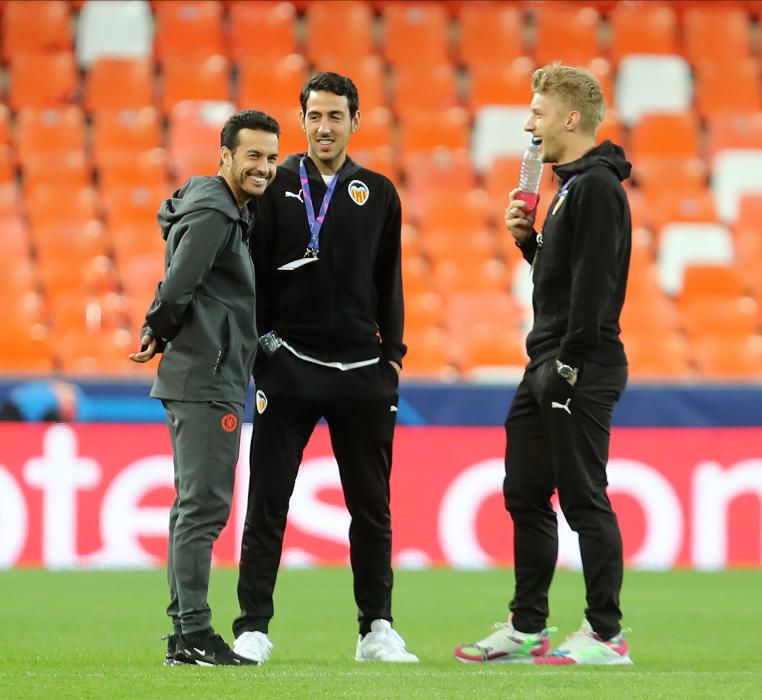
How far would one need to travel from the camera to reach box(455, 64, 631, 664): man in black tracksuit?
18.0 ft

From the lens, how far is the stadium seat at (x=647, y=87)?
50.0ft

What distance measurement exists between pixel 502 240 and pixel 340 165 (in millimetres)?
8161

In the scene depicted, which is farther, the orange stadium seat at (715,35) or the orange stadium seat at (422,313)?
the orange stadium seat at (715,35)

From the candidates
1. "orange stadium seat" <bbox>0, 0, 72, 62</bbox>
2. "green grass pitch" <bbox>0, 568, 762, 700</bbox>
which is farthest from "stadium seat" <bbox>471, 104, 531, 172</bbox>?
"green grass pitch" <bbox>0, 568, 762, 700</bbox>

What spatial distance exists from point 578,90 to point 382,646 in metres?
2.11

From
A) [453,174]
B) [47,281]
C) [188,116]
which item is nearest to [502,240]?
[453,174]

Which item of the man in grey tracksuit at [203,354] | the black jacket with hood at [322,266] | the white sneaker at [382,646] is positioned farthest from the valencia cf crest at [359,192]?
the white sneaker at [382,646]

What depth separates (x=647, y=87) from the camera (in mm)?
15328

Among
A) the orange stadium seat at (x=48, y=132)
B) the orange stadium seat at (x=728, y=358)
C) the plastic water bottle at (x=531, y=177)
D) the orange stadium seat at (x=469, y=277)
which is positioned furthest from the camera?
the orange stadium seat at (x=48, y=132)

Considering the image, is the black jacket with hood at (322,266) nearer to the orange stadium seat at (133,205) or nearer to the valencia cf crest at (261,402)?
the valencia cf crest at (261,402)

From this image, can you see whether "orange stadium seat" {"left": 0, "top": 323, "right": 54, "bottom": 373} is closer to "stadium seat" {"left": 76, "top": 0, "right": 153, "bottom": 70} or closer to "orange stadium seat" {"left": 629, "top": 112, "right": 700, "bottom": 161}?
"stadium seat" {"left": 76, "top": 0, "right": 153, "bottom": 70}

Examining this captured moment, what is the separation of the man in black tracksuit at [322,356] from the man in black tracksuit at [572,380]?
49cm

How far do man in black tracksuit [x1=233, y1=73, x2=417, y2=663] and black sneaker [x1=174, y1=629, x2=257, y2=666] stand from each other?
33 centimetres

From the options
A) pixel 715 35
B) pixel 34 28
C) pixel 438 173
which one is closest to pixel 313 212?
pixel 438 173
